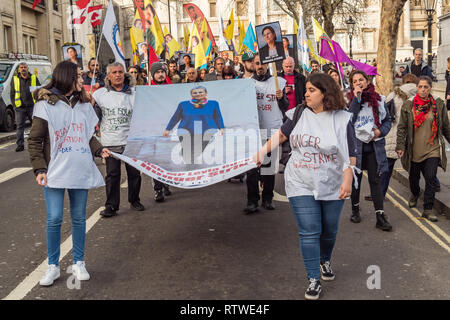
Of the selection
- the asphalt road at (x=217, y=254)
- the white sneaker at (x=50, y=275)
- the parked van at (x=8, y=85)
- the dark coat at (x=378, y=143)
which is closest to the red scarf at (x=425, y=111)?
the dark coat at (x=378, y=143)

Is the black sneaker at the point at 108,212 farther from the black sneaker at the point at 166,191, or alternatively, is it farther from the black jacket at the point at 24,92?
the black jacket at the point at 24,92

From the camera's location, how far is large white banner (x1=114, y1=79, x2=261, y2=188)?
230 inches

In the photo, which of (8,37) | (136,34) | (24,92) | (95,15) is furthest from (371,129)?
(8,37)

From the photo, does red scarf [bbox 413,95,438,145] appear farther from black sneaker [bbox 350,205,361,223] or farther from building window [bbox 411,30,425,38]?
building window [bbox 411,30,425,38]

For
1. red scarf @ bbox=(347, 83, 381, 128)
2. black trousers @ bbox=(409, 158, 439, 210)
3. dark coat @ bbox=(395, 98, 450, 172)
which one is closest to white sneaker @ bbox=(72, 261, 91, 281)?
red scarf @ bbox=(347, 83, 381, 128)

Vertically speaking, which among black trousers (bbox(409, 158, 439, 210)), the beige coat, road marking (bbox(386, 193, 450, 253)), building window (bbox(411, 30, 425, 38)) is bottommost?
road marking (bbox(386, 193, 450, 253))

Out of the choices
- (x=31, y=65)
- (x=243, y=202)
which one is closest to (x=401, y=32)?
(x=31, y=65)

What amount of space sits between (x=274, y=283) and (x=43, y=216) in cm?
383

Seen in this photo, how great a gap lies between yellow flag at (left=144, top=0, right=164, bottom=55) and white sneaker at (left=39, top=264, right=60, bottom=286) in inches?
425

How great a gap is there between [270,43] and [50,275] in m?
4.23

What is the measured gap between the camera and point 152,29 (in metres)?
15.3

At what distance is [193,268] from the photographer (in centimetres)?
546

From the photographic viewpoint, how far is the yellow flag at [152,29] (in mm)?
15266
